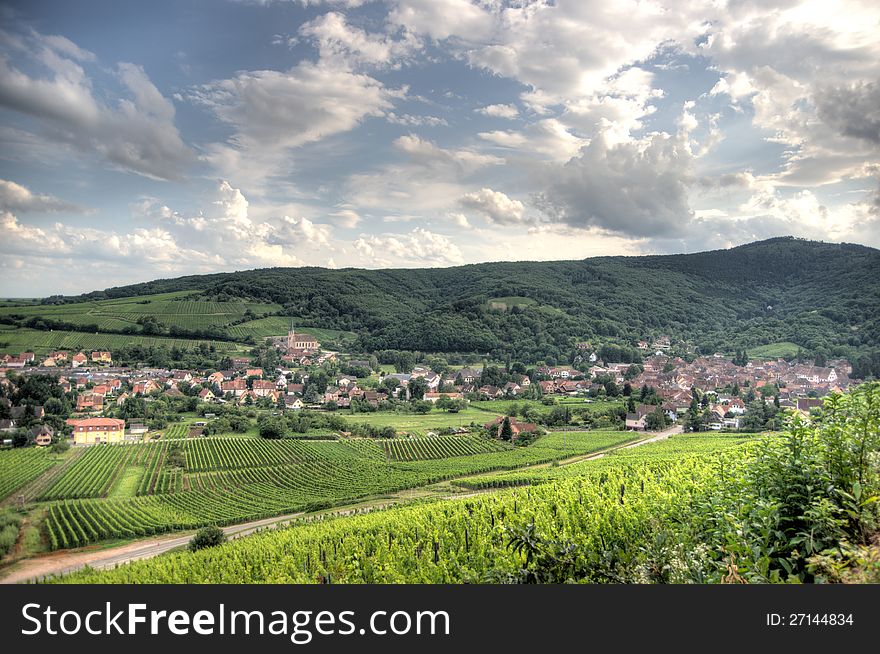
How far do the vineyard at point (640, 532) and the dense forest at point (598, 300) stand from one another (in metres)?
38.0

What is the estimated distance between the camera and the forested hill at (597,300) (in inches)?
2111

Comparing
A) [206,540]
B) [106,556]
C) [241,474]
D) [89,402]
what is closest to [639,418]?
[241,474]

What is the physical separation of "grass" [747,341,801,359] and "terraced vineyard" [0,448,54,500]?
2158 inches

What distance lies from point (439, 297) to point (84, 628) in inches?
3252

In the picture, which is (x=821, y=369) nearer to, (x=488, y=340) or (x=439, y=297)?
(x=488, y=340)

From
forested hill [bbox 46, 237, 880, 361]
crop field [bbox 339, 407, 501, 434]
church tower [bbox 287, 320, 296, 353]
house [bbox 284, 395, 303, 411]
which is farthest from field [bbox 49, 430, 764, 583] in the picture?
church tower [bbox 287, 320, 296, 353]

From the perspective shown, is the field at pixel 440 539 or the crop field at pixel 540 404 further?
the crop field at pixel 540 404

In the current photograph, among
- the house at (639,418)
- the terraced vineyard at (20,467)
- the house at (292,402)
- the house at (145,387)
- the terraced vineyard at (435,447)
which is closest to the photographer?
the terraced vineyard at (20,467)

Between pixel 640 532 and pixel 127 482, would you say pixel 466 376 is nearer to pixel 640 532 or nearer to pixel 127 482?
pixel 127 482

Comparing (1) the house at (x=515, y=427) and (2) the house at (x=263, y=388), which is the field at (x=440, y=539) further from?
(2) the house at (x=263, y=388)

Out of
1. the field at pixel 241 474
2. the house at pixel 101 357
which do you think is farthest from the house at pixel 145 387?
the field at pixel 241 474

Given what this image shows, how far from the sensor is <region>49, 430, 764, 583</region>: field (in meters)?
6.81

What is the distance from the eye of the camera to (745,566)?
8.71ft

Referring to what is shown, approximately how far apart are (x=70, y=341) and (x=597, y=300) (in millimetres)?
69004
